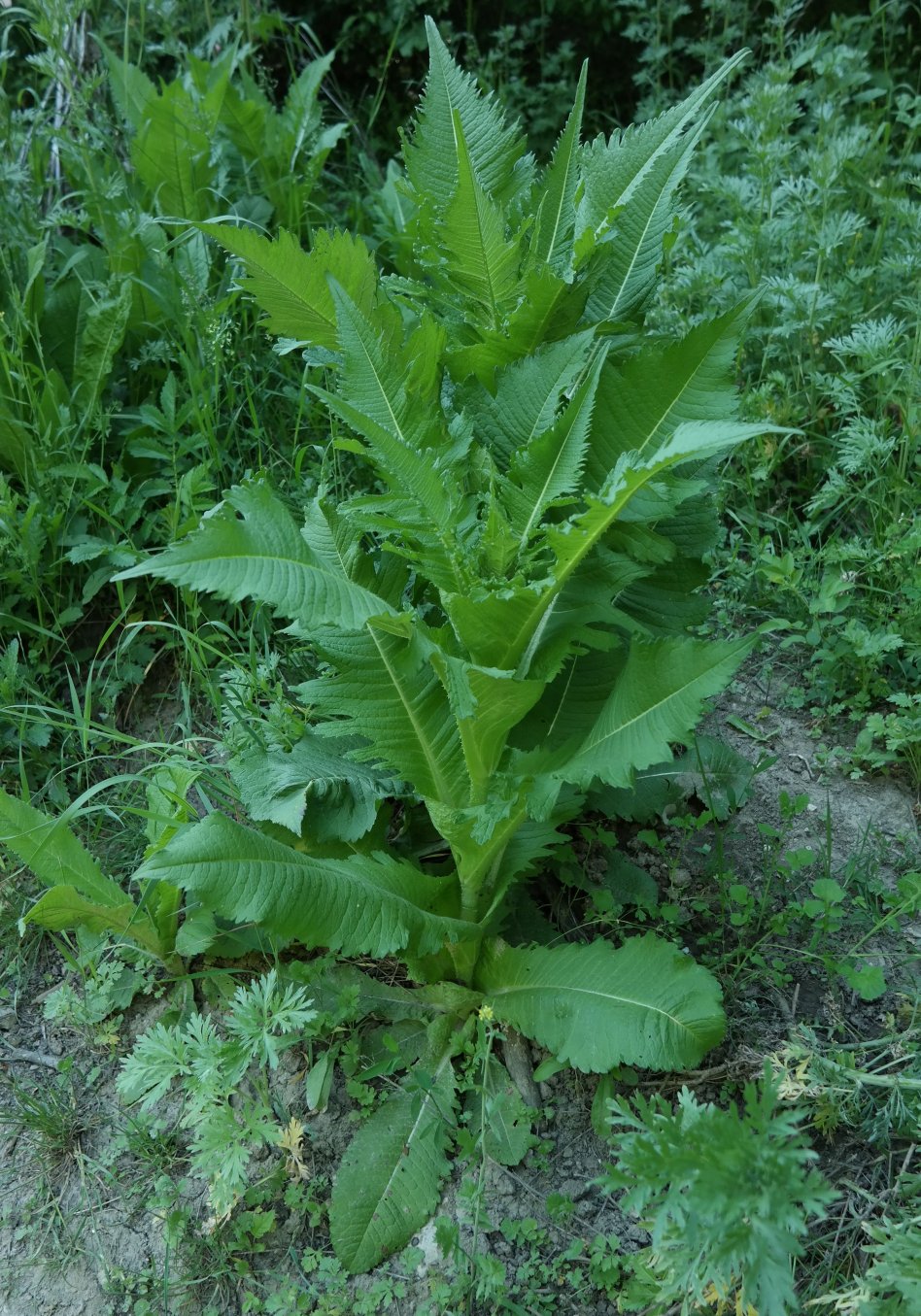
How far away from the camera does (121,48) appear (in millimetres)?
4223

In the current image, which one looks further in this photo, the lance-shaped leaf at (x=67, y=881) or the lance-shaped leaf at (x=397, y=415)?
the lance-shaped leaf at (x=67, y=881)

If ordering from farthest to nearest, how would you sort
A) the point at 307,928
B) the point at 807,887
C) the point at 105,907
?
the point at 807,887 < the point at 105,907 < the point at 307,928

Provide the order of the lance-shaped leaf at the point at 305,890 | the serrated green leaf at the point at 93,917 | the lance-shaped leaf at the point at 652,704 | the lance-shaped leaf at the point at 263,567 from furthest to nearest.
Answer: the serrated green leaf at the point at 93,917
the lance-shaped leaf at the point at 305,890
the lance-shaped leaf at the point at 652,704
the lance-shaped leaf at the point at 263,567

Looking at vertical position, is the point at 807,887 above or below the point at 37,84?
below

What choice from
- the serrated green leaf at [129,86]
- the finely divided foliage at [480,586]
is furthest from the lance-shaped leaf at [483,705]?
the serrated green leaf at [129,86]

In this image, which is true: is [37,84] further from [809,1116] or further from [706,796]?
[809,1116]

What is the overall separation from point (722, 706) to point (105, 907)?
151 centimetres

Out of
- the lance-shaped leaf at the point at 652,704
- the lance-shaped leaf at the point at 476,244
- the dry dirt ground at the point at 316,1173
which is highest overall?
the lance-shaped leaf at the point at 476,244

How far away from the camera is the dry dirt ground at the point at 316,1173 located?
1839 mm

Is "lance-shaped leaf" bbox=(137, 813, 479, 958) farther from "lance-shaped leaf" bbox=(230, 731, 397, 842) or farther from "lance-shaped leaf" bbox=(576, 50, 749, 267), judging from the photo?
"lance-shaped leaf" bbox=(576, 50, 749, 267)

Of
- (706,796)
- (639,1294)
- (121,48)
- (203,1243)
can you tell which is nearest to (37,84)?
(121,48)

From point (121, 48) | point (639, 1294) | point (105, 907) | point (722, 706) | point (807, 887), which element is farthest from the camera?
point (121, 48)

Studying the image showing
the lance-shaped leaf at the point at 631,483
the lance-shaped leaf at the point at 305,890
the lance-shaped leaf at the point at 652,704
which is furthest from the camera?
the lance-shaped leaf at the point at 305,890

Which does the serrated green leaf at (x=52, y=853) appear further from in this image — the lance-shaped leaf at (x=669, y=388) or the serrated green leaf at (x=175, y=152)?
the serrated green leaf at (x=175, y=152)
